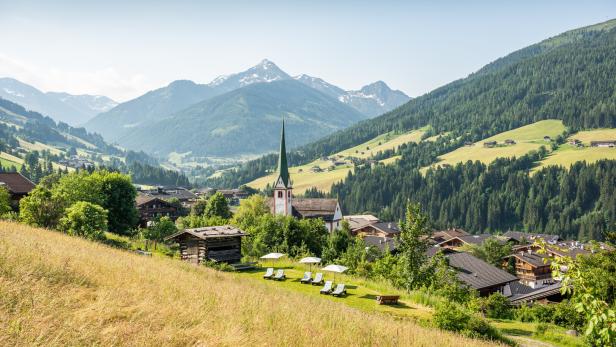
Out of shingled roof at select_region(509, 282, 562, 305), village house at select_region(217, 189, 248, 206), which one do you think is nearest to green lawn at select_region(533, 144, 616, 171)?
village house at select_region(217, 189, 248, 206)

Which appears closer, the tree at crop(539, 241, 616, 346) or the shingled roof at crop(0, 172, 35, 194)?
the tree at crop(539, 241, 616, 346)

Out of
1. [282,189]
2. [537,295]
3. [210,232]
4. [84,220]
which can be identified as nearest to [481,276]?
[537,295]

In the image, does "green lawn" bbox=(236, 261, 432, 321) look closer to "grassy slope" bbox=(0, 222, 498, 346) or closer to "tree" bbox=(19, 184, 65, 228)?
"grassy slope" bbox=(0, 222, 498, 346)

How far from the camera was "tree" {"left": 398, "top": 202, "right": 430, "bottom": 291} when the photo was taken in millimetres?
36094

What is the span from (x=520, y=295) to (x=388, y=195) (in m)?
136

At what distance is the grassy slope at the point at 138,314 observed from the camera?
7.52 metres

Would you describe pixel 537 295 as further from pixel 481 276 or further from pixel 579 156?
pixel 579 156

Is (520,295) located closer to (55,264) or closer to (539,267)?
(539,267)

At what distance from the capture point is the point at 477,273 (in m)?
59.1

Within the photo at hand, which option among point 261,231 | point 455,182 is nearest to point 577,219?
point 455,182

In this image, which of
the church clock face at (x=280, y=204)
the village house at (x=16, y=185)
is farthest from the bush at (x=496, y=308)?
the church clock face at (x=280, y=204)

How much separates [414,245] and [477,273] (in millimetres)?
26821

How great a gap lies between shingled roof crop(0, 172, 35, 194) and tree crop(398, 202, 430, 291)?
185ft

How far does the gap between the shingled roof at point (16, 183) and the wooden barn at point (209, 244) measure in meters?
33.2
